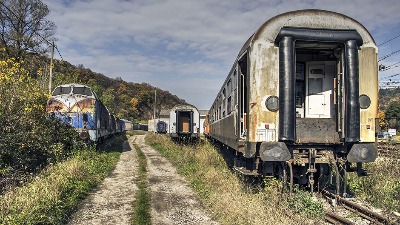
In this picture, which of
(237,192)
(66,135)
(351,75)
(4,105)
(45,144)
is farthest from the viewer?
(66,135)

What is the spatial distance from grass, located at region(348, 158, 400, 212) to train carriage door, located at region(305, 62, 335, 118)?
188 centimetres

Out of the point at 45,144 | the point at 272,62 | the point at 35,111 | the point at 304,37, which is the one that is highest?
the point at 304,37

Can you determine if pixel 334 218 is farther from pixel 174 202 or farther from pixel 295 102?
pixel 174 202

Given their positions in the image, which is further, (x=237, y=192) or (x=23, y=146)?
(x=23, y=146)

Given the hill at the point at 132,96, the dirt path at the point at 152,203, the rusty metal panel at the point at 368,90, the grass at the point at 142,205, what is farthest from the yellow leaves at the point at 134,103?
the rusty metal panel at the point at 368,90

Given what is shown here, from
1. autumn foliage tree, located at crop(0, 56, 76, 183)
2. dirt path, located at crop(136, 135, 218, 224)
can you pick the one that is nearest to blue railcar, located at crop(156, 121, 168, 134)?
autumn foliage tree, located at crop(0, 56, 76, 183)

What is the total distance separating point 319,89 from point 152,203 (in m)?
4.74

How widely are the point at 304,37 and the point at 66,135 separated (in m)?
10.7

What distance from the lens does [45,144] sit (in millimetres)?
11805

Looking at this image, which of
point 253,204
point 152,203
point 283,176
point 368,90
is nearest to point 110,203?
point 152,203

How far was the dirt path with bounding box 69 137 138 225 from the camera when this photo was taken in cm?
628

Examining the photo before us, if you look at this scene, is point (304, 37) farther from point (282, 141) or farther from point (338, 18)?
point (282, 141)

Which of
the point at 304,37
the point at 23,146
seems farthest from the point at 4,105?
the point at 304,37

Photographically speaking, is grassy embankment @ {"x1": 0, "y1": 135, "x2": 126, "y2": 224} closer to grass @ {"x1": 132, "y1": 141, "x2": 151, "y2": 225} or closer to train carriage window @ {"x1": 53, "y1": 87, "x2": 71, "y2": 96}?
grass @ {"x1": 132, "y1": 141, "x2": 151, "y2": 225}
